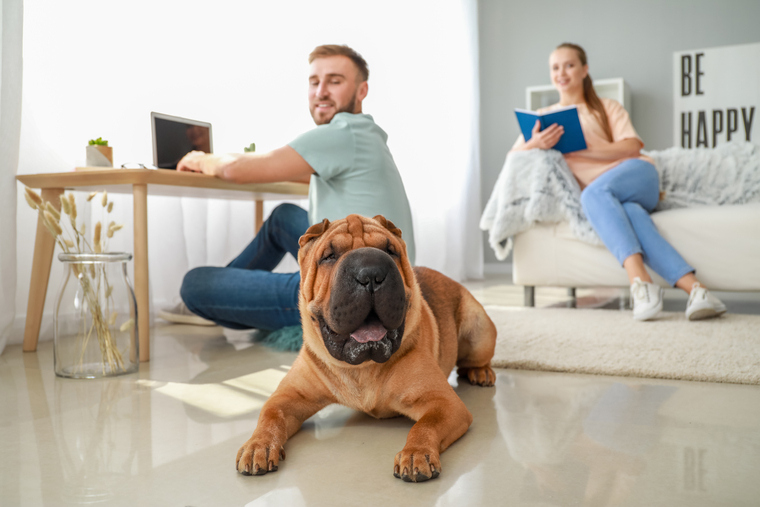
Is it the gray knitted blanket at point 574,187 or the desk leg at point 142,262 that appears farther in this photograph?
the gray knitted blanket at point 574,187

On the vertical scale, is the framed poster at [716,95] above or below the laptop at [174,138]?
above

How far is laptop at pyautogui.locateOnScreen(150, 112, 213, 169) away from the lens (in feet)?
8.26

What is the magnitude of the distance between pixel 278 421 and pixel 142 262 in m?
1.14

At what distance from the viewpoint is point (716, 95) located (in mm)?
5426

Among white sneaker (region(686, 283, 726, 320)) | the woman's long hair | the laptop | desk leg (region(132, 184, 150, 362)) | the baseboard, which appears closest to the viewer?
desk leg (region(132, 184, 150, 362))

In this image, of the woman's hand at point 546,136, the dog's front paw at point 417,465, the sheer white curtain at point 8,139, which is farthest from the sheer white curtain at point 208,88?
the dog's front paw at point 417,465

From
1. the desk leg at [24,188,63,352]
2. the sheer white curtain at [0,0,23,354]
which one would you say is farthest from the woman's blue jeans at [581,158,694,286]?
the sheer white curtain at [0,0,23,354]

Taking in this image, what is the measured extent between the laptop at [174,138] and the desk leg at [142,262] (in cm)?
41

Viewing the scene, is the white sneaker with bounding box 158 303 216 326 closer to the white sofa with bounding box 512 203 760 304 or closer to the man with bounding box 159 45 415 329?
the man with bounding box 159 45 415 329

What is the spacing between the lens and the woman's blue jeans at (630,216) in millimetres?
2916

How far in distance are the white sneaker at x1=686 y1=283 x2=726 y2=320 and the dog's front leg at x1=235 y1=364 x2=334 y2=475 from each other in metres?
1.95

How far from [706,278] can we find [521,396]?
183 centimetres

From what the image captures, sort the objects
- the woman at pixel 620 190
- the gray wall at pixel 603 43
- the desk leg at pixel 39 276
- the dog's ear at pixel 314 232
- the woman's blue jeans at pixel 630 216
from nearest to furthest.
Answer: the dog's ear at pixel 314 232, the desk leg at pixel 39 276, the woman at pixel 620 190, the woman's blue jeans at pixel 630 216, the gray wall at pixel 603 43

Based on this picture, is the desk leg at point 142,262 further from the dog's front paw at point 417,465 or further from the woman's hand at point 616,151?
the woman's hand at point 616,151
